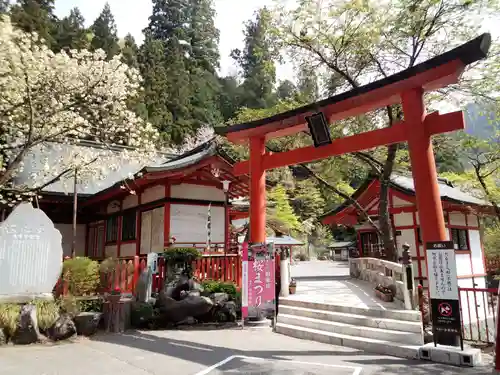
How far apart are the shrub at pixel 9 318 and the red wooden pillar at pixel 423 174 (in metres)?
8.29

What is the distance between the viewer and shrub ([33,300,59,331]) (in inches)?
315

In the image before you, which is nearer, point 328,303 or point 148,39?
point 328,303

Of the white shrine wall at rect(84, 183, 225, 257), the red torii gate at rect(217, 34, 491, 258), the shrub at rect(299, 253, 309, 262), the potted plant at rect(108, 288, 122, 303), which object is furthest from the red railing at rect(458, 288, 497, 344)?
the shrub at rect(299, 253, 309, 262)

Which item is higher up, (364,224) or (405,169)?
(405,169)

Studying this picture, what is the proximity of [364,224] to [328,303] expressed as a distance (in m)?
11.3

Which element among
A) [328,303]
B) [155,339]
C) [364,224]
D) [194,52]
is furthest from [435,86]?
[194,52]

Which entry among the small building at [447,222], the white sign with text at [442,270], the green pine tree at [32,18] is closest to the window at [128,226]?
the small building at [447,222]

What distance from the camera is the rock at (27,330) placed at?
762 cm

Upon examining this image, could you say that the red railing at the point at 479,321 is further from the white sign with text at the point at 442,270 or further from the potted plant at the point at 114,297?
the potted plant at the point at 114,297

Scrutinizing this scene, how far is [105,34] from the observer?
159ft

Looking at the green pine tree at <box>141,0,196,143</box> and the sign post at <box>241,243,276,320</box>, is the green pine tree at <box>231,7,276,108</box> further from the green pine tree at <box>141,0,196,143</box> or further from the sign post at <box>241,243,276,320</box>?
the sign post at <box>241,243,276,320</box>

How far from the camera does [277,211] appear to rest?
32.0 metres

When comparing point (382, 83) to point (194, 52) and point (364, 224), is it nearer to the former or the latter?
point (364, 224)

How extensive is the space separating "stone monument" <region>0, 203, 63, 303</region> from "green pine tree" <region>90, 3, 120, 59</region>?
36295mm
